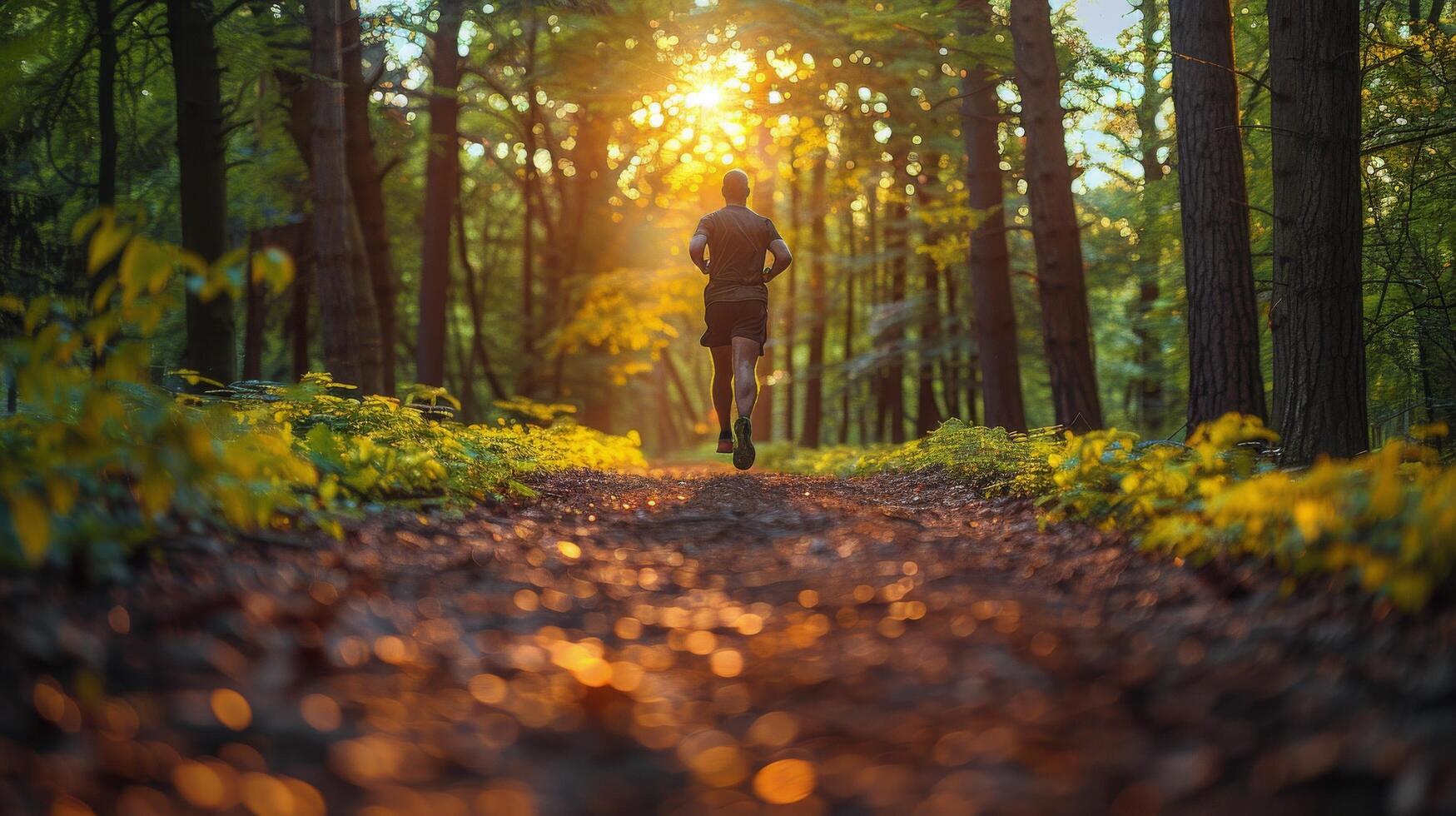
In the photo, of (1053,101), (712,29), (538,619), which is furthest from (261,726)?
(712,29)

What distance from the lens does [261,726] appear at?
228 centimetres

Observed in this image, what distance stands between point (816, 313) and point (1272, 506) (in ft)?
69.8

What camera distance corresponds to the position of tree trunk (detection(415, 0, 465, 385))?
1712 centimetres

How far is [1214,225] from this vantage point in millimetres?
8266

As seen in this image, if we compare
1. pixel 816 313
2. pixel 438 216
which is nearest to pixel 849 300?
pixel 816 313

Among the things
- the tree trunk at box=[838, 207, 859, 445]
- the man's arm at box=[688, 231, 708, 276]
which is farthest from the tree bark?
the tree trunk at box=[838, 207, 859, 445]

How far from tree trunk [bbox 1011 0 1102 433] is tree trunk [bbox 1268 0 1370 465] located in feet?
14.6

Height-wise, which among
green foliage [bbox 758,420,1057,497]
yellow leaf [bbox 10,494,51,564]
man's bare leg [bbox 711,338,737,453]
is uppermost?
man's bare leg [bbox 711,338,737,453]

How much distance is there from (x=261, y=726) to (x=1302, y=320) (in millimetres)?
6547

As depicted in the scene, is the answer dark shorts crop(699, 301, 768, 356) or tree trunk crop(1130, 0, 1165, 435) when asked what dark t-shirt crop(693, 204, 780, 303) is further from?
tree trunk crop(1130, 0, 1165, 435)

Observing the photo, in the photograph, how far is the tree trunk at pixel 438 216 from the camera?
17125mm

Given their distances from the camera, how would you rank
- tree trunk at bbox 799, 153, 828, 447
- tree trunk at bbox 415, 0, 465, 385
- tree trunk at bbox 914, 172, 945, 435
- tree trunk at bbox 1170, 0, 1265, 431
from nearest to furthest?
tree trunk at bbox 1170, 0, 1265, 431 < tree trunk at bbox 415, 0, 465, 385 < tree trunk at bbox 914, 172, 945, 435 < tree trunk at bbox 799, 153, 828, 447

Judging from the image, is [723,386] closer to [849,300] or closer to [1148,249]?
[1148,249]

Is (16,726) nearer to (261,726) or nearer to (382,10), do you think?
(261,726)
